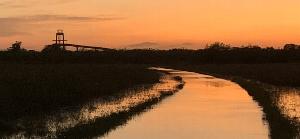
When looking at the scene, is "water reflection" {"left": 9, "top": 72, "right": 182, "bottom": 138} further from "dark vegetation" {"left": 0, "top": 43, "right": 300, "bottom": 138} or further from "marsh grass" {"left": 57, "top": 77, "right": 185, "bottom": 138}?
"dark vegetation" {"left": 0, "top": 43, "right": 300, "bottom": 138}

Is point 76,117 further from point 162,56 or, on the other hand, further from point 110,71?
point 162,56

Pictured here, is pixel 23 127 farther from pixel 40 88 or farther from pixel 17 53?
pixel 17 53

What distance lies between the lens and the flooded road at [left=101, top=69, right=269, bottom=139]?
15.8 meters

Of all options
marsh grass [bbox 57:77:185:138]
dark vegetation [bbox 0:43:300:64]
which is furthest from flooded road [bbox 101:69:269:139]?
dark vegetation [bbox 0:43:300:64]

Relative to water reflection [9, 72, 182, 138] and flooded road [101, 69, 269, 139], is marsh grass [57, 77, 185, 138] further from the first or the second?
flooded road [101, 69, 269, 139]

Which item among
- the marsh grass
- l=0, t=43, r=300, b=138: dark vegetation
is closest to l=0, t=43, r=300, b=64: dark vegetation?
l=0, t=43, r=300, b=138: dark vegetation

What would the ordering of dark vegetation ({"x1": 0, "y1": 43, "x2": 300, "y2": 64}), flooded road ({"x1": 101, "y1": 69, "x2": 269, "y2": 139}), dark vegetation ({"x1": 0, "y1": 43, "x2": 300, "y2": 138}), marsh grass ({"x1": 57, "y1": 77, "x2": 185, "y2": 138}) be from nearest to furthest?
marsh grass ({"x1": 57, "y1": 77, "x2": 185, "y2": 138}) < flooded road ({"x1": 101, "y1": 69, "x2": 269, "y2": 139}) < dark vegetation ({"x1": 0, "y1": 43, "x2": 300, "y2": 138}) < dark vegetation ({"x1": 0, "y1": 43, "x2": 300, "y2": 64})

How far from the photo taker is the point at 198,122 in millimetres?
18938

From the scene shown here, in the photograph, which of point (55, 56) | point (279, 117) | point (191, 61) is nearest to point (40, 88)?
point (279, 117)

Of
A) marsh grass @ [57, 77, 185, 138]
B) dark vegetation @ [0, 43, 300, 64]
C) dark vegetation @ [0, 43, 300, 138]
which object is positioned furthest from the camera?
dark vegetation @ [0, 43, 300, 64]

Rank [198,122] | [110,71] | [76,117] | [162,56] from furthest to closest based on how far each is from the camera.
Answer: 1. [162,56]
2. [110,71]
3. [76,117]
4. [198,122]

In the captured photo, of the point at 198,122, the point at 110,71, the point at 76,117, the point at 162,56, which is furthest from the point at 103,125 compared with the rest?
the point at 162,56

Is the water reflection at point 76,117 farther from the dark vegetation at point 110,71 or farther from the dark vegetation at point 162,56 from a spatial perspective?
the dark vegetation at point 162,56

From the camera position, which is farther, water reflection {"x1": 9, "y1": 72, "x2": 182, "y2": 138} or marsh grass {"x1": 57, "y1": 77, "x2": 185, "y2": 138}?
water reflection {"x1": 9, "y1": 72, "x2": 182, "y2": 138}
